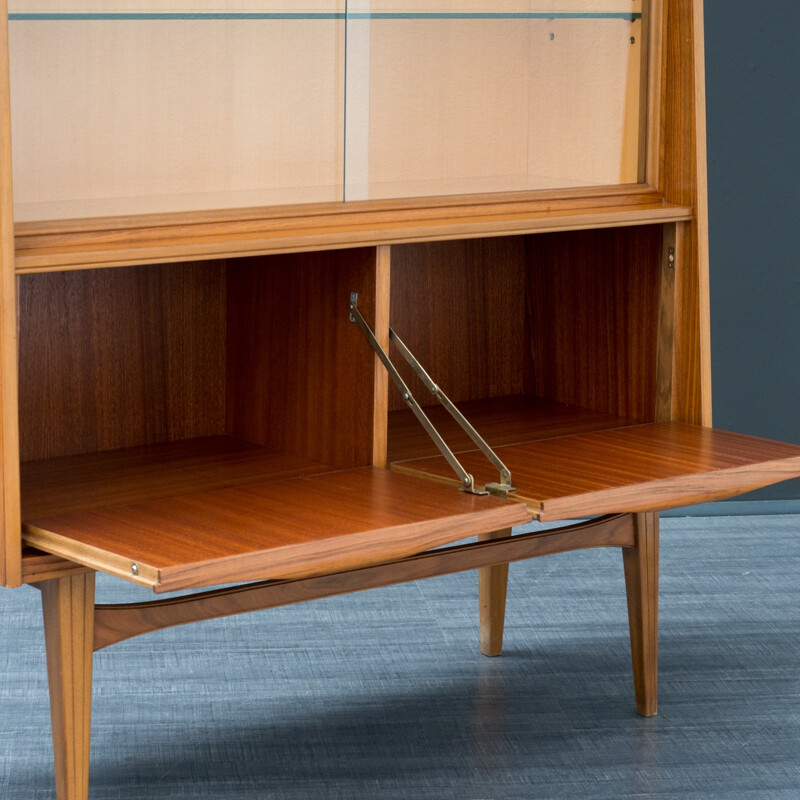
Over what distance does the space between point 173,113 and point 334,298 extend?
0.41m

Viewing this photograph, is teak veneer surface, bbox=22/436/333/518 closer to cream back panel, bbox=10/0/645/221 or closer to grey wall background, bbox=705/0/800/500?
cream back panel, bbox=10/0/645/221

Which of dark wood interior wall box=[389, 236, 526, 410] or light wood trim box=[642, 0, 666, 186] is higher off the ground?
light wood trim box=[642, 0, 666, 186]

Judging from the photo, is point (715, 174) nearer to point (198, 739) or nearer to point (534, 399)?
point (534, 399)

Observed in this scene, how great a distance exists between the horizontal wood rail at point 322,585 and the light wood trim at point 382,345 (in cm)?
18

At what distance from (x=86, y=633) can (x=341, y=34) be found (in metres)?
0.95

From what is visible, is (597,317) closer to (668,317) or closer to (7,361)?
(668,317)

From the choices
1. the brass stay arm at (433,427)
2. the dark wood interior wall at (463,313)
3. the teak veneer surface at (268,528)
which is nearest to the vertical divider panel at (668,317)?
the dark wood interior wall at (463,313)

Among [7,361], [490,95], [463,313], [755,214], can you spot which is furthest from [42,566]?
[755,214]

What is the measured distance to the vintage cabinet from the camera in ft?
6.43

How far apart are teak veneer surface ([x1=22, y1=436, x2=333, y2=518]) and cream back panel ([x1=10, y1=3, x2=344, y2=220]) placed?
42 centimetres

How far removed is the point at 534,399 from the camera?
2.91 meters

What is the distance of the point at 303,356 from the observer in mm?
2395

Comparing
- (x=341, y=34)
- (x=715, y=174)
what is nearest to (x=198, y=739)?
(x=341, y=34)

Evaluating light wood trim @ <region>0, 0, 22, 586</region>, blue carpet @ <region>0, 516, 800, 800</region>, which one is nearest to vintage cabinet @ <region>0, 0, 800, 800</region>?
light wood trim @ <region>0, 0, 22, 586</region>
